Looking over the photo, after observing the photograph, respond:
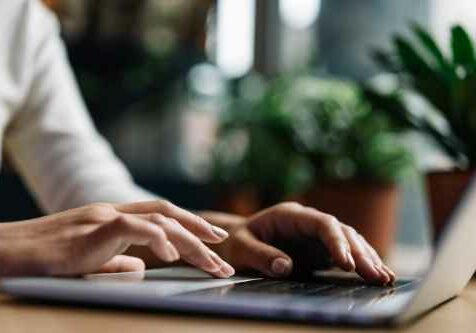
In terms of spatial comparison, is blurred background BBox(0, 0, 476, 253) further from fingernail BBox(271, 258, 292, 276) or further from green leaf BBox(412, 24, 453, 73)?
fingernail BBox(271, 258, 292, 276)

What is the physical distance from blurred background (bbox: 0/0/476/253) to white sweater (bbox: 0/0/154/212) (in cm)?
131

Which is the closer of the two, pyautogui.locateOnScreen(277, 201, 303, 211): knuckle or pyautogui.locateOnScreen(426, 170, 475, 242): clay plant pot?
pyautogui.locateOnScreen(277, 201, 303, 211): knuckle

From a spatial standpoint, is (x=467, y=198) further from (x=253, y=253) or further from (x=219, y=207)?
(x=219, y=207)

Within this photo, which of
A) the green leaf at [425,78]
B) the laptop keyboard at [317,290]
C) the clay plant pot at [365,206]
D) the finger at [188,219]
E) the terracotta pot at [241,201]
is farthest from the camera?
the terracotta pot at [241,201]

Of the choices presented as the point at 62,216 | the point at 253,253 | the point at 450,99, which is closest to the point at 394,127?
the point at 450,99

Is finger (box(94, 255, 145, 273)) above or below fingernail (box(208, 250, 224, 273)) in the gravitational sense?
below

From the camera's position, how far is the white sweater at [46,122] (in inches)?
57.0

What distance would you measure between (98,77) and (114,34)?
0.59ft

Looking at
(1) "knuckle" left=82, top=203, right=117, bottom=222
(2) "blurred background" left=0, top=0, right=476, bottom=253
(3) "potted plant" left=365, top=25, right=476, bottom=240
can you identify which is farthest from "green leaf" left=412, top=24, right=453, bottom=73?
(2) "blurred background" left=0, top=0, right=476, bottom=253

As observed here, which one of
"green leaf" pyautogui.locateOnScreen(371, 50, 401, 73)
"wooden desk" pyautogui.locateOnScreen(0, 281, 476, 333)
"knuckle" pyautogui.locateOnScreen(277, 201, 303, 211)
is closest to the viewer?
"wooden desk" pyautogui.locateOnScreen(0, 281, 476, 333)

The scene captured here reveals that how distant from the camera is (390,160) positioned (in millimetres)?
2033

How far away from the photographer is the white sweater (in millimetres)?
1447

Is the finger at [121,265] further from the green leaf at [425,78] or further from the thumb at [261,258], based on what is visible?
the green leaf at [425,78]

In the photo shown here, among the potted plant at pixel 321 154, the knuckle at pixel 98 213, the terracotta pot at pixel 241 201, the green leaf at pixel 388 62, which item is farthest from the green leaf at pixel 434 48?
the terracotta pot at pixel 241 201
